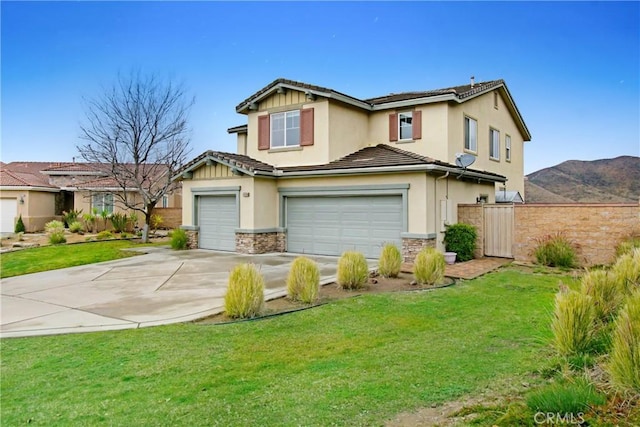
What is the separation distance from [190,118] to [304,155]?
10.1 m

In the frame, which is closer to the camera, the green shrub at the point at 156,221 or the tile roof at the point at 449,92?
the tile roof at the point at 449,92

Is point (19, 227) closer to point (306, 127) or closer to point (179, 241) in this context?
point (179, 241)

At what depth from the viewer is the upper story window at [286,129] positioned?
17.5 metres

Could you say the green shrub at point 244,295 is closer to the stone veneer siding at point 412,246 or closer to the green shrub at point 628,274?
the green shrub at point 628,274

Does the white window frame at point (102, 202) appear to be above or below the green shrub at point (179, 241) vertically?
above

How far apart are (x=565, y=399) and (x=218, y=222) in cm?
1640

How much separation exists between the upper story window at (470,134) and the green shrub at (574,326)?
47.5 ft

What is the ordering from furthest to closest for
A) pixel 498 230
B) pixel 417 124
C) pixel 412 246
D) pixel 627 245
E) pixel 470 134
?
1. pixel 470 134
2. pixel 417 124
3. pixel 498 230
4. pixel 412 246
5. pixel 627 245

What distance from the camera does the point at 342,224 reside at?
1622 cm

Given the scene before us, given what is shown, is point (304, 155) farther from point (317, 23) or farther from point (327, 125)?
point (317, 23)

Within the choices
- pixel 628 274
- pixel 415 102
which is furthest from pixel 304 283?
pixel 415 102

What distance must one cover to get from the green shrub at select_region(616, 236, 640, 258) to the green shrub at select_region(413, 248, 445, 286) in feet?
17.4

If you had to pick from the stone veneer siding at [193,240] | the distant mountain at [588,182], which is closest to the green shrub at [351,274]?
the stone veneer siding at [193,240]

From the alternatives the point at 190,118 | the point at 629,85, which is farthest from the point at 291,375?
the point at 629,85
